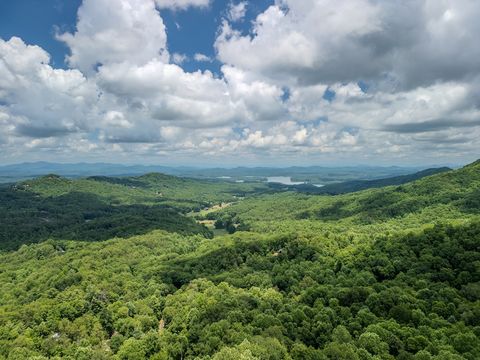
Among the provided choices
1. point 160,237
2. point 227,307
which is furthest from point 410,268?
point 160,237

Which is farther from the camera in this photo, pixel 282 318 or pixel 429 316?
pixel 282 318

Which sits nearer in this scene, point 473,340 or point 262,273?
point 473,340

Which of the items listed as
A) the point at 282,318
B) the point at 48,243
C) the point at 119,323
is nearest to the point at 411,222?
the point at 282,318

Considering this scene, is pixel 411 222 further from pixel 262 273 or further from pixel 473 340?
pixel 473 340

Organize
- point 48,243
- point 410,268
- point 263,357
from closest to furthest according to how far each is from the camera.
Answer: point 263,357
point 410,268
point 48,243

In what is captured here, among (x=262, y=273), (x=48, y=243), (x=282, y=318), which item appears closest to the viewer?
(x=282, y=318)

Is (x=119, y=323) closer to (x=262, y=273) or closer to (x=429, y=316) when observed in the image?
(x=262, y=273)

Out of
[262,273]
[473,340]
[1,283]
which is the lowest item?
[1,283]

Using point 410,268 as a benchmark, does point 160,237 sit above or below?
below

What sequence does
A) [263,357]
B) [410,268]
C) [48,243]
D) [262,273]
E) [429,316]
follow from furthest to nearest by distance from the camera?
[48,243]
[262,273]
[410,268]
[429,316]
[263,357]
